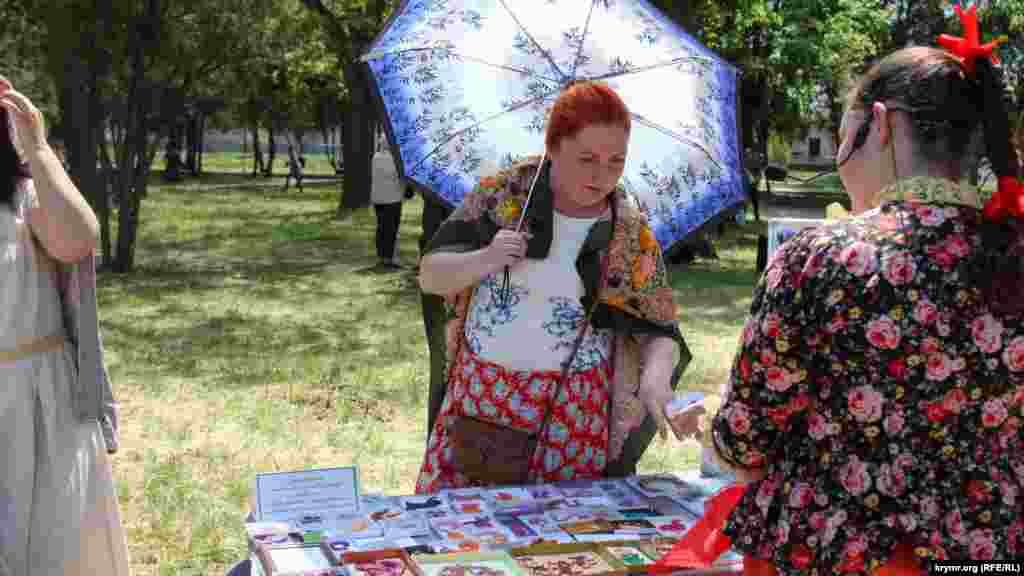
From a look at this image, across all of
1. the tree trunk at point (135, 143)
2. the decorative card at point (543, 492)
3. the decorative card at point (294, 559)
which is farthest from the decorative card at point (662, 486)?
the tree trunk at point (135, 143)

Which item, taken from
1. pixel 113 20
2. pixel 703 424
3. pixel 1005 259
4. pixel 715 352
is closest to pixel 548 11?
pixel 703 424

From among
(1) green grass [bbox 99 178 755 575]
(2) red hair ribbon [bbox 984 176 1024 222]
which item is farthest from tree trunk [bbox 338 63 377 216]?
(2) red hair ribbon [bbox 984 176 1024 222]

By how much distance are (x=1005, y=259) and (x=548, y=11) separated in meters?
2.16

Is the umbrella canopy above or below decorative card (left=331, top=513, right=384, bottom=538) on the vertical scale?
above

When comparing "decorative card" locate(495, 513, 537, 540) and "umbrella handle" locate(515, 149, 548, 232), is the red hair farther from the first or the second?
"decorative card" locate(495, 513, 537, 540)

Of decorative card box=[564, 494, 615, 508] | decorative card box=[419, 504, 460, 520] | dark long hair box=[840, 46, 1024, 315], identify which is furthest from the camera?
decorative card box=[564, 494, 615, 508]

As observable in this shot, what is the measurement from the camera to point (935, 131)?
167 cm

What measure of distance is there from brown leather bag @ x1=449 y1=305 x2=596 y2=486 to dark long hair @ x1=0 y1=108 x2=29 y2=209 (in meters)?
1.32

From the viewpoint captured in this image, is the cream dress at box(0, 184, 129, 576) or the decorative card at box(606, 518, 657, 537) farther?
the cream dress at box(0, 184, 129, 576)

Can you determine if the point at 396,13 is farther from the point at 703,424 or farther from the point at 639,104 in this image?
the point at 703,424

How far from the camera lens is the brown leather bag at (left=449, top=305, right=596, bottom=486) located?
2830 mm

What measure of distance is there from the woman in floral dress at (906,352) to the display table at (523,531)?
22.7 inches

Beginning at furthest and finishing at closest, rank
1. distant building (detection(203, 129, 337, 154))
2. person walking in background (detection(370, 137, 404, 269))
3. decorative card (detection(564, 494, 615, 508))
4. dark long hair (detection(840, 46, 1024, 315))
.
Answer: distant building (detection(203, 129, 337, 154)), person walking in background (detection(370, 137, 404, 269)), decorative card (detection(564, 494, 615, 508)), dark long hair (detection(840, 46, 1024, 315))

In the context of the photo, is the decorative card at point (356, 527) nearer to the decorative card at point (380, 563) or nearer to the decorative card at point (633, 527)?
the decorative card at point (380, 563)
